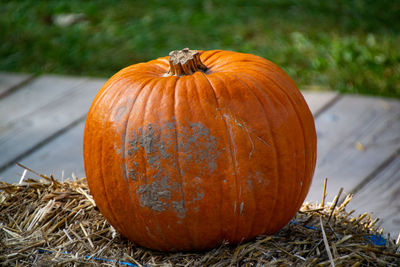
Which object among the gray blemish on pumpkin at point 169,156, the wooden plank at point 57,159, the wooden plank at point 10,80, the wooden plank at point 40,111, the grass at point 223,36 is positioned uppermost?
the gray blemish on pumpkin at point 169,156

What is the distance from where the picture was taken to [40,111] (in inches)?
148

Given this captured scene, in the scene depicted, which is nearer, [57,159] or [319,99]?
[57,159]

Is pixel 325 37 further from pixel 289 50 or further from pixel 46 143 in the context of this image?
pixel 46 143

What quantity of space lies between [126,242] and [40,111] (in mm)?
2096

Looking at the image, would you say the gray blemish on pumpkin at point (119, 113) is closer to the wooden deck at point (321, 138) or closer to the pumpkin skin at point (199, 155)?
the pumpkin skin at point (199, 155)

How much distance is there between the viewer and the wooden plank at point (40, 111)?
10.9 feet

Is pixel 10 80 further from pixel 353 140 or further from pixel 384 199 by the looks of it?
pixel 384 199

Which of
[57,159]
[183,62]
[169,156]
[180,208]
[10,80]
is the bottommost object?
[57,159]

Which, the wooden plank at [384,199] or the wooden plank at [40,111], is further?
the wooden plank at [40,111]

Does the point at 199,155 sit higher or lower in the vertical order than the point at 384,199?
higher

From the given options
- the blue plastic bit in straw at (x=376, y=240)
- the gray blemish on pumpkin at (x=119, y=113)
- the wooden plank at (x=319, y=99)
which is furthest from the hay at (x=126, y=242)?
the wooden plank at (x=319, y=99)

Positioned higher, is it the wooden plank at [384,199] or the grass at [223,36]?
the grass at [223,36]

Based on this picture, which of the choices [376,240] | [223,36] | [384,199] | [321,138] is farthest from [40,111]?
[376,240]

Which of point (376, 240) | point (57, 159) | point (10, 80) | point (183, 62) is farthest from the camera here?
point (10, 80)
